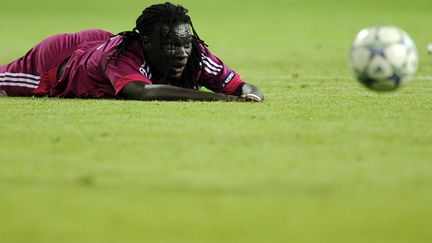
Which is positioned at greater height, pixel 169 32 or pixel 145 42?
pixel 169 32

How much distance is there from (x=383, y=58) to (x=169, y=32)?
213 centimetres

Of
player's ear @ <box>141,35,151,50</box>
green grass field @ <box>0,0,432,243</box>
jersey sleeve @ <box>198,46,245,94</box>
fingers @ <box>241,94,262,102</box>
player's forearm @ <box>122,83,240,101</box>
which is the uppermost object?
player's ear @ <box>141,35,151,50</box>

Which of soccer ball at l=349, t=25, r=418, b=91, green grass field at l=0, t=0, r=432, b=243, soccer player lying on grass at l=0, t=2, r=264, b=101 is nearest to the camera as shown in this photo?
green grass field at l=0, t=0, r=432, b=243

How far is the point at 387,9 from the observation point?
1289 inches

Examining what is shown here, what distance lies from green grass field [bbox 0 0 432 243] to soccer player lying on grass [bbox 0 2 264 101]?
0.22 metres

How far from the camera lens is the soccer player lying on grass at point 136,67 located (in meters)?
9.17

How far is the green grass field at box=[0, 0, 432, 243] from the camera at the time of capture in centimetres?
448

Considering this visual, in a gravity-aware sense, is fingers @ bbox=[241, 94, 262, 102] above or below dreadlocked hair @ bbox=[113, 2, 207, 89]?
below

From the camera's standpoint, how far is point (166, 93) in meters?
9.07

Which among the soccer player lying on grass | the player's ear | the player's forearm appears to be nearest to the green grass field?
the player's forearm

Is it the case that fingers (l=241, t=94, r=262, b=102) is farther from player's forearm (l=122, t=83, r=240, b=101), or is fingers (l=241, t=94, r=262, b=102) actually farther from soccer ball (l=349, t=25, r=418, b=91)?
soccer ball (l=349, t=25, r=418, b=91)

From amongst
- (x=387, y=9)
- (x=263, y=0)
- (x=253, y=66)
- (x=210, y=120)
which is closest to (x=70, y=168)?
(x=210, y=120)

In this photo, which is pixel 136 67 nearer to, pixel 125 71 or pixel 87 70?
pixel 125 71

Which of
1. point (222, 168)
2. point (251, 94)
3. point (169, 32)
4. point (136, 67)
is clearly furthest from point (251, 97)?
point (222, 168)
